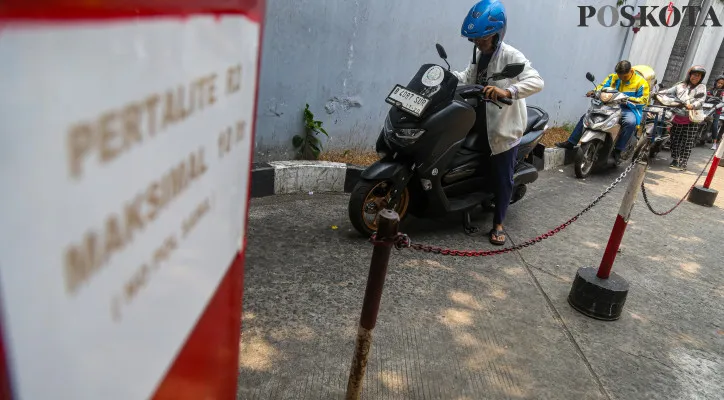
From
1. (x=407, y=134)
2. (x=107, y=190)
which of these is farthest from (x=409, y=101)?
(x=107, y=190)

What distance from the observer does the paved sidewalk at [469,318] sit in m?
2.37

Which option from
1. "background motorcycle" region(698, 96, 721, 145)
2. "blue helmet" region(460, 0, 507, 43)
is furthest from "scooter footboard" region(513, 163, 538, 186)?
"background motorcycle" region(698, 96, 721, 145)

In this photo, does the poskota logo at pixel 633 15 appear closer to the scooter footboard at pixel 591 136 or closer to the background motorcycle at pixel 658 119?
the background motorcycle at pixel 658 119

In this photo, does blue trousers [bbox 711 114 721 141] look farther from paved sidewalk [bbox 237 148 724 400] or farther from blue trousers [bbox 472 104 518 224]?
blue trousers [bbox 472 104 518 224]

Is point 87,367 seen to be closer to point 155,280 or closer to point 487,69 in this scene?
point 155,280

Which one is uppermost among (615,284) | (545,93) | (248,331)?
(545,93)

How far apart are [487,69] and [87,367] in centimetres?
339

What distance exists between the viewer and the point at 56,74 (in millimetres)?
491

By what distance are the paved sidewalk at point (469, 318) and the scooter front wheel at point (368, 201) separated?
6.7 inches

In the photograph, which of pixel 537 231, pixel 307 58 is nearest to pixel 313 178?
pixel 307 58

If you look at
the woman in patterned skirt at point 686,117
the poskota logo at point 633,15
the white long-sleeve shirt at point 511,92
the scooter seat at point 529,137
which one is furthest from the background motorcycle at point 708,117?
the white long-sleeve shirt at point 511,92

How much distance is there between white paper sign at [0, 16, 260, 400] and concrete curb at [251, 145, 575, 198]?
3.35 m

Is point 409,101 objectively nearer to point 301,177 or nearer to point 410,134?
point 410,134

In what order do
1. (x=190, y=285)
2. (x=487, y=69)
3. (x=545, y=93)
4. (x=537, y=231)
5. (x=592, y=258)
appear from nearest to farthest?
1. (x=190, y=285)
2. (x=487, y=69)
3. (x=592, y=258)
4. (x=537, y=231)
5. (x=545, y=93)
